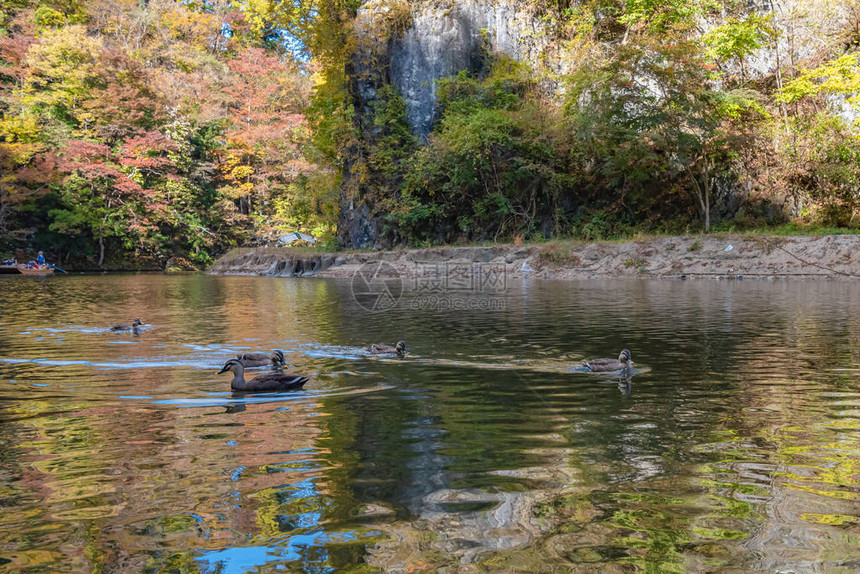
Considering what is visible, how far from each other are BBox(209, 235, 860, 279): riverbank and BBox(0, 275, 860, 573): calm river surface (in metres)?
17.7

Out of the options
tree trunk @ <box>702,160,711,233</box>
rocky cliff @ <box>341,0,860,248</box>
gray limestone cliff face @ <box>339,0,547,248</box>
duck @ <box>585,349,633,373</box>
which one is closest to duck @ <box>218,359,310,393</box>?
duck @ <box>585,349,633,373</box>

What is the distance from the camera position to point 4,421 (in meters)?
8.10

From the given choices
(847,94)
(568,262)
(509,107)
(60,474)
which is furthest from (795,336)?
(509,107)

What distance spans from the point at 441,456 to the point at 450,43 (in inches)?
1633

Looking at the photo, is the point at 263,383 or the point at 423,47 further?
the point at 423,47

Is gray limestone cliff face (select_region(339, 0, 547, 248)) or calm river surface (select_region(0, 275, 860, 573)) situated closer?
calm river surface (select_region(0, 275, 860, 573))

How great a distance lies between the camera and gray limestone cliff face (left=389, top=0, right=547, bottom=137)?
44.6 metres

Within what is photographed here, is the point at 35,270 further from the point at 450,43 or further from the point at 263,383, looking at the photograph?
the point at 263,383

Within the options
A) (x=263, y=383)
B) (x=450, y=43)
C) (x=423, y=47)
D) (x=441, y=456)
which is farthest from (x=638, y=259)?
(x=441, y=456)

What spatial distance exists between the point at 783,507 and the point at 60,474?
561 cm

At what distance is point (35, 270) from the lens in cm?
4362

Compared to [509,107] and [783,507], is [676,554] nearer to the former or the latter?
[783,507]

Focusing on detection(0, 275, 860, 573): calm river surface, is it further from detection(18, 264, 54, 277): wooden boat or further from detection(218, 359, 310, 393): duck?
detection(18, 264, 54, 277): wooden boat

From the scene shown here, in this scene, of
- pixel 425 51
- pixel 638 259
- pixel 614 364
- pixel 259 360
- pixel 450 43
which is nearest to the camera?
pixel 614 364
